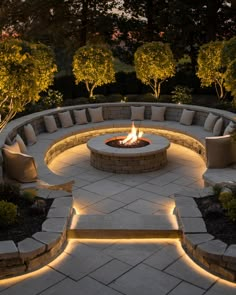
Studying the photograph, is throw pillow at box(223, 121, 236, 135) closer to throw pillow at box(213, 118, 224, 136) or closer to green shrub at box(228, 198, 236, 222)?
throw pillow at box(213, 118, 224, 136)

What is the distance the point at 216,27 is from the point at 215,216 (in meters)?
18.5

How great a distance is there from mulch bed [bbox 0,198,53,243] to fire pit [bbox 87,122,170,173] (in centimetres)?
390

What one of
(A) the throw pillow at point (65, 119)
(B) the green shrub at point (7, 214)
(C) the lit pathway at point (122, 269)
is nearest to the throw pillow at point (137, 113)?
(A) the throw pillow at point (65, 119)

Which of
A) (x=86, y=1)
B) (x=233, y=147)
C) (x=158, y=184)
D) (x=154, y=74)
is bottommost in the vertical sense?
(x=158, y=184)

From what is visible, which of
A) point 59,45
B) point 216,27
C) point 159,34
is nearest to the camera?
point 216,27

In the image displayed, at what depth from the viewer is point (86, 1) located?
24609 millimetres

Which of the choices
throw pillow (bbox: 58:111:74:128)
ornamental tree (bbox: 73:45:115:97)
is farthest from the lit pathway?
ornamental tree (bbox: 73:45:115:97)

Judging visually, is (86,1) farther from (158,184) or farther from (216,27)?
(158,184)

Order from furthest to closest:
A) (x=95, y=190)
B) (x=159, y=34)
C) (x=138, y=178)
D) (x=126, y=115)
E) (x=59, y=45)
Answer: (x=59, y=45), (x=159, y=34), (x=126, y=115), (x=138, y=178), (x=95, y=190)

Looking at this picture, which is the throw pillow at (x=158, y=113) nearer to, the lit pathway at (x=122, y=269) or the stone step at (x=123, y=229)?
the lit pathway at (x=122, y=269)

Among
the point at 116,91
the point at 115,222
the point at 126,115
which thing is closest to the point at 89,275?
the point at 115,222

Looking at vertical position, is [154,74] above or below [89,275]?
above

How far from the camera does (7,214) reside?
7074 mm

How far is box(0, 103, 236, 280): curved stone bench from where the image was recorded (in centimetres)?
657
